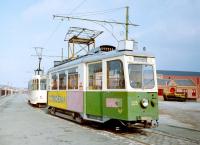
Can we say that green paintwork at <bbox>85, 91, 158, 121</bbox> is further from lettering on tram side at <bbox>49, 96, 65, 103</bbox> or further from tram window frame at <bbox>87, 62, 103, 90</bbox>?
lettering on tram side at <bbox>49, 96, 65, 103</bbox>

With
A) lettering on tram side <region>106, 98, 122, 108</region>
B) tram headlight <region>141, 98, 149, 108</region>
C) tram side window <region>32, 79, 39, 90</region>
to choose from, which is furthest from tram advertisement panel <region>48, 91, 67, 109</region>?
tram side window <region>32, 79, 39, 90</region>

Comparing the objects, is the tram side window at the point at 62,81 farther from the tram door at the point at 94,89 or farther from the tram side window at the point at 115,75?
the tram side window at the point at 115,75

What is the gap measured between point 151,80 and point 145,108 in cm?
114

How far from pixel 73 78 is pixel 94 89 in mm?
2588

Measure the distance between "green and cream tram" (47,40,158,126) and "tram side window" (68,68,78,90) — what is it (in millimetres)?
377

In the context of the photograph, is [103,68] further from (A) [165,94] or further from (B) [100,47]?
(A) [165,94]

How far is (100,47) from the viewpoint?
15484 mm

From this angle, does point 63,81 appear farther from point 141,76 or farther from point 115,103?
point 141,76

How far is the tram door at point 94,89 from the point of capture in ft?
46.2

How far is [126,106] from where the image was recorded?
1245 centimetres

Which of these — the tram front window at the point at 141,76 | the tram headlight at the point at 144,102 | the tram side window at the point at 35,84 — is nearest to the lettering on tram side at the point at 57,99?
the tram front window at the point at 141,76

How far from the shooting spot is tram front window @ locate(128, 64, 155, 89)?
1288 centimetres

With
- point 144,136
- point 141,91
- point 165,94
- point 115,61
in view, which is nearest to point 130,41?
point 115,61

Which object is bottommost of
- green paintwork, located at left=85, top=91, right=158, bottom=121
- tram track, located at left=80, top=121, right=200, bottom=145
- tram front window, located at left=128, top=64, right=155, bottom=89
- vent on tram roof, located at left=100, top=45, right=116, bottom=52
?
tram track, located at left=80, top=121, right=200, bottom=145
